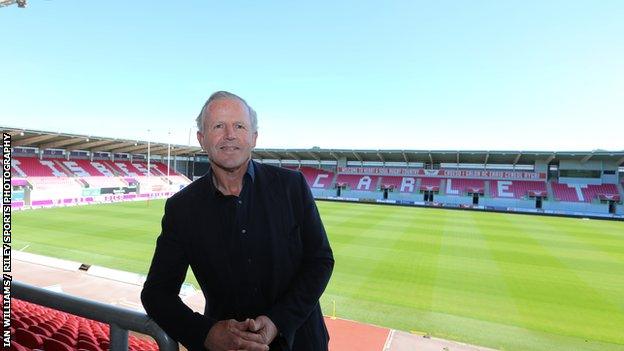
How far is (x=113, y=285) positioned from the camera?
11.5 meters

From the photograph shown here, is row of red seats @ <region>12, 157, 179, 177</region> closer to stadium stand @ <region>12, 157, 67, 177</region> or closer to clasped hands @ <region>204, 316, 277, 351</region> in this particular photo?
stadium stand @ <region>12, 157, 67, 177</region>

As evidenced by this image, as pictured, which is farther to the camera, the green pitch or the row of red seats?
the row of red seats

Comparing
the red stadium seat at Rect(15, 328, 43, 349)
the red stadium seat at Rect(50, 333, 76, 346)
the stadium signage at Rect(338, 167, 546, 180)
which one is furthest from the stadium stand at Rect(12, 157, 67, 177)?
the red stadium seat at Rect(15, 328, 43, 349)

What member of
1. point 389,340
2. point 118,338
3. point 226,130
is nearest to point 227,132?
point 226,130

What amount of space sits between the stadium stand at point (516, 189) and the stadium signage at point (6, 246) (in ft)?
150

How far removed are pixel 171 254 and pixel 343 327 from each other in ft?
27.3

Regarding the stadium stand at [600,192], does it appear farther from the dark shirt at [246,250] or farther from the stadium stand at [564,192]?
the dark shirt at [246,250]

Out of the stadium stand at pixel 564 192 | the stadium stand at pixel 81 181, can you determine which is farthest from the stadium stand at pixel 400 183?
the stadium stand at pixel 81 181

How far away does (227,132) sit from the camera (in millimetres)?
1640

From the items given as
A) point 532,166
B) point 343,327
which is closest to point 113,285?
point 343,327

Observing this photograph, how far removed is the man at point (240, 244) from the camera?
1640 millimetres

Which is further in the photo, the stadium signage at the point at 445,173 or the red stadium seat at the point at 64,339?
the stadium signage at the point at 445,173

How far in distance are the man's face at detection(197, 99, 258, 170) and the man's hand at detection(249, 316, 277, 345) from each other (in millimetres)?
671

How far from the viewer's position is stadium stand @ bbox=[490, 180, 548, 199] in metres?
40.9
